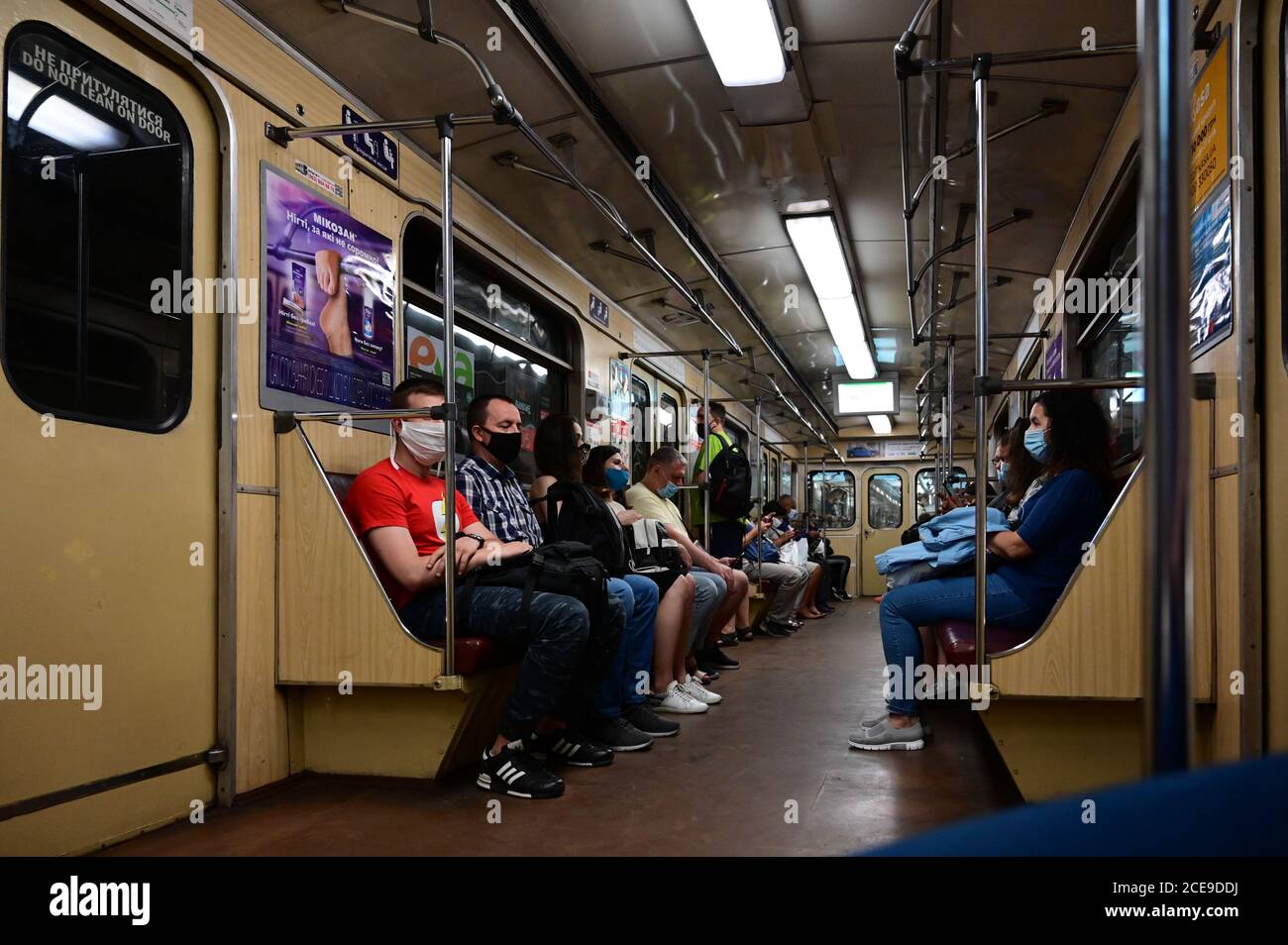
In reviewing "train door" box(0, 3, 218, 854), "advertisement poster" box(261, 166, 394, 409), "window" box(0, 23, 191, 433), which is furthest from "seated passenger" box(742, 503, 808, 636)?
"window" box(0, 23, 191, 433)

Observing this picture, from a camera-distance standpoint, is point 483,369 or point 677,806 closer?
point 677,806

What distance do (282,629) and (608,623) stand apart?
44.2 inches

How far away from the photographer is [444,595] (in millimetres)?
3012

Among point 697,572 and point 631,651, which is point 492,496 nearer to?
point 631,651

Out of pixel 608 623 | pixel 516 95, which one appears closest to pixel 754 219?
pixel 516 95

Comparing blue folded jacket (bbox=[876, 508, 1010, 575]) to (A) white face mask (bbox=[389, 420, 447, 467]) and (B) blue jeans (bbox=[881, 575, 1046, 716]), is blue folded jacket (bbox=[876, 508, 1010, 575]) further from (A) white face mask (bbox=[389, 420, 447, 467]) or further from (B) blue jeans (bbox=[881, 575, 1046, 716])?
(A) white face mask (bbox=[389, 420, 447, 467])

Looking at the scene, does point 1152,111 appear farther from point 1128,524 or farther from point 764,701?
point 764,701

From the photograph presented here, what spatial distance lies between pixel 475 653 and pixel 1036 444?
2145 millimetres

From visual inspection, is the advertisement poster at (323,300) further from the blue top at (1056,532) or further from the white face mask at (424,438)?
the blue top at (1056,532)

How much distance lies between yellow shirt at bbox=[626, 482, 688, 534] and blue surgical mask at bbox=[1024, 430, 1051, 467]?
2.04m

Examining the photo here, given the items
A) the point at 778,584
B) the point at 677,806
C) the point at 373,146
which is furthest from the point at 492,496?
the point at 778,584

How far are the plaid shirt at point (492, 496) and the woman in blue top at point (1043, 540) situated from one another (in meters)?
1.45

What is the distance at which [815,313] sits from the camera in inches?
297

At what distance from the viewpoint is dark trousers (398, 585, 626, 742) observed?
9.53 feet
